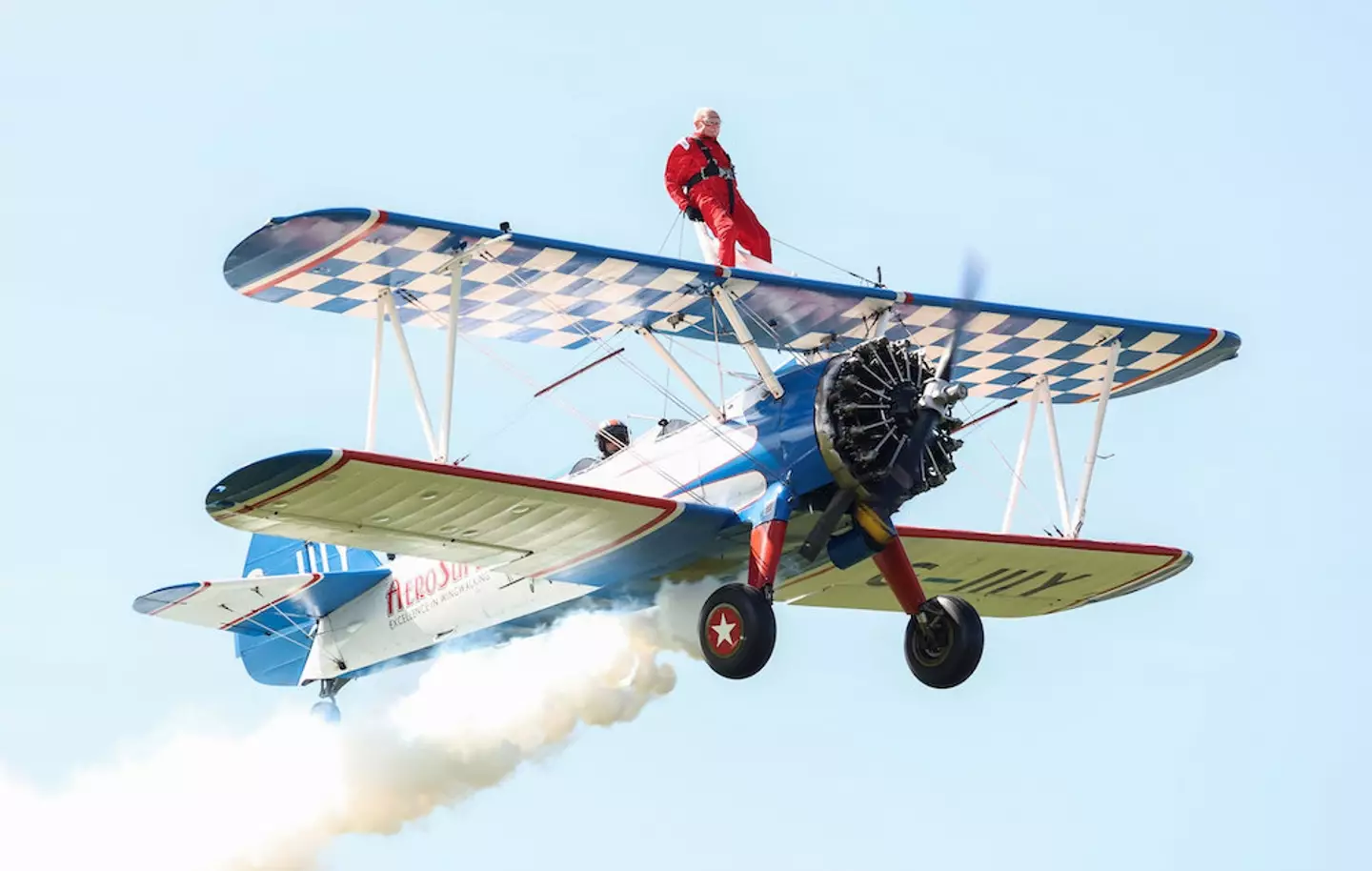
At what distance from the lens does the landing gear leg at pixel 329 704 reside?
63.0 ft

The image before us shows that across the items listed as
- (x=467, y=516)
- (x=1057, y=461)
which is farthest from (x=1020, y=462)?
(x=467, y=516)

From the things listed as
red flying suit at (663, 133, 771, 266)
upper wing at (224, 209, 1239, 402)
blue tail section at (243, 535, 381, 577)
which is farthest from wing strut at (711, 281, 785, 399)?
blue tail section at (243, 535, 381, 577)

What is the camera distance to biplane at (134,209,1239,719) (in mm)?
15352

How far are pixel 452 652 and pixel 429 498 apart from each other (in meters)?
3.14

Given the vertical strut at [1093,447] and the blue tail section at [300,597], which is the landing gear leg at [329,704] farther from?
the vertical strut at [1093,447]

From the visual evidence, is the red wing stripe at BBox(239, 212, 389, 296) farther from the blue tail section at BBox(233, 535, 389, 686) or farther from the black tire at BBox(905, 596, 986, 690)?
the black tire at BBox(905, 596, 986, 690)

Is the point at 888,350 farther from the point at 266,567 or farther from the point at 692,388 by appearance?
the point at 266,567

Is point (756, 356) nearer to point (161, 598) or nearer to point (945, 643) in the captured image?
point (945, 643)

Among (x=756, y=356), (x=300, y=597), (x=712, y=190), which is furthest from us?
(x=300, y=597)

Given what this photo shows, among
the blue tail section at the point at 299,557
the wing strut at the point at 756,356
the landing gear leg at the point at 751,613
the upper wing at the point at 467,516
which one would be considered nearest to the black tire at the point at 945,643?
the landing gear leg at the point at 751,613

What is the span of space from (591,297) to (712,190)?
1.32 m

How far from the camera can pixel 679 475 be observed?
16.3m

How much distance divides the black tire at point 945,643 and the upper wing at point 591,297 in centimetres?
207

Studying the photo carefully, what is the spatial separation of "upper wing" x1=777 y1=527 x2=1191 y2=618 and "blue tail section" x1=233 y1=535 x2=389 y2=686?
11.7 feet
